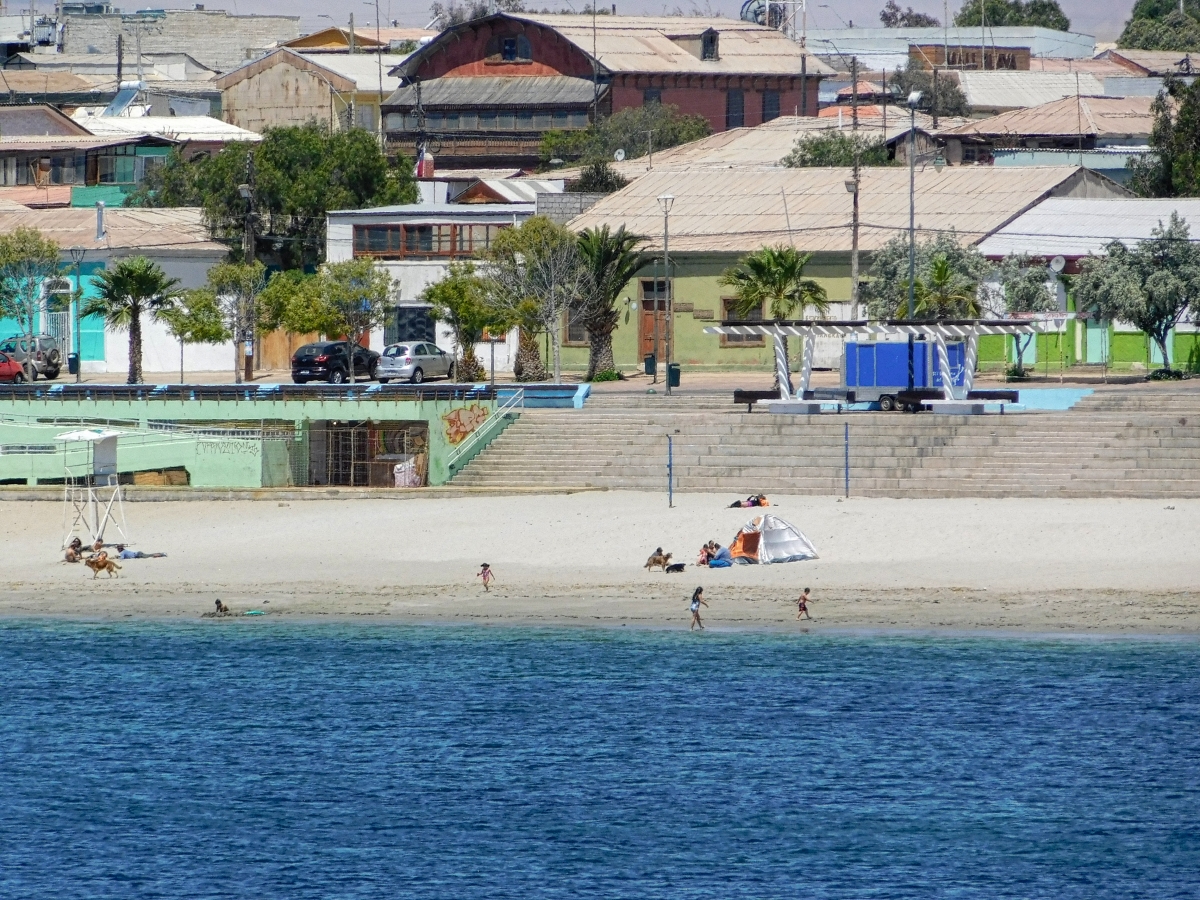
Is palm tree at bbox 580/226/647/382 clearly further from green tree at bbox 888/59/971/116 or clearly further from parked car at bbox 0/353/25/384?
green tree at bbox 888/59/971/116

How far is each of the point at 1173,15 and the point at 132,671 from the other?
134975 millimetres

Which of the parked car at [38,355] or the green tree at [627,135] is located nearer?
the parked car at [38,355]

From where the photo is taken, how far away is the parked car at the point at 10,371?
63.8 metres

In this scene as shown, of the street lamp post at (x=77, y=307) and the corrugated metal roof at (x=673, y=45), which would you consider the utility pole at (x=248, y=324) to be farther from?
the corrugated metal roof at (x=673, y=45)

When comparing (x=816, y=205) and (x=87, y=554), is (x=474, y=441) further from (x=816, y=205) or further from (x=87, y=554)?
(x=816, y=205)

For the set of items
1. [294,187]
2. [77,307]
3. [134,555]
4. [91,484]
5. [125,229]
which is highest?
[294,187]

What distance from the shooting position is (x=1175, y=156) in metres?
76.2

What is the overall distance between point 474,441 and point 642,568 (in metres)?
10.3

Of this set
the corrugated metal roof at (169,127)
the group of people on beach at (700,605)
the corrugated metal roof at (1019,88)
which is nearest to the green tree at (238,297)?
the group of people on beach at (700,605)

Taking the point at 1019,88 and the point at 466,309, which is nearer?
the point at 466,309

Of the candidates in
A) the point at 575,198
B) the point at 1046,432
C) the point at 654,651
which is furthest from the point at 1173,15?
the point at 654,651

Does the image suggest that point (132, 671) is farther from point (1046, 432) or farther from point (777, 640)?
point (1046, 432)

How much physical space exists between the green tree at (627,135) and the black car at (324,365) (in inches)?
1542

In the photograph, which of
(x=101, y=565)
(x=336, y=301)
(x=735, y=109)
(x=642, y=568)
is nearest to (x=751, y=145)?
(x=735, y=109)
